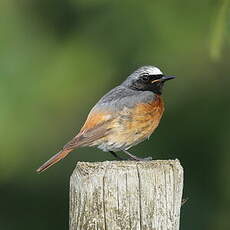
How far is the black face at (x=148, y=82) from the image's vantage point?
824cm

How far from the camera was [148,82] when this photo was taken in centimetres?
827

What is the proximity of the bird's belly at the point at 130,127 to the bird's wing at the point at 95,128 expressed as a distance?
0.08m

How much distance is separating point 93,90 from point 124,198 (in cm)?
622

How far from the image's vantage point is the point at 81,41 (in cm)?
1151

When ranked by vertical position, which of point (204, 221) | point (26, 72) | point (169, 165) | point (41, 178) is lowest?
point (204, 221)

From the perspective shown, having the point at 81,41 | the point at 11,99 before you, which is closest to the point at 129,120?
the point at 11,99

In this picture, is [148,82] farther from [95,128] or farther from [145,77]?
[95,128]

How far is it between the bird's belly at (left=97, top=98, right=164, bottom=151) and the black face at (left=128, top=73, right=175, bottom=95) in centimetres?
39

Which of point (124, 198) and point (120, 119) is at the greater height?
point (120, 119)

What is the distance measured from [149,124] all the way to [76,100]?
3730mm

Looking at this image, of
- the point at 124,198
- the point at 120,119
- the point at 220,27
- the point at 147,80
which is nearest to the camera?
the point at 124,198

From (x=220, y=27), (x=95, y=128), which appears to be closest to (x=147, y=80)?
(x=95, y=128)

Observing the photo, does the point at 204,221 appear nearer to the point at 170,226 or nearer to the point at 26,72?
the point at 26,72

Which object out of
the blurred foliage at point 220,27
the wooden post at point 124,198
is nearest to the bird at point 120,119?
the blurred foliage at point 220,27
